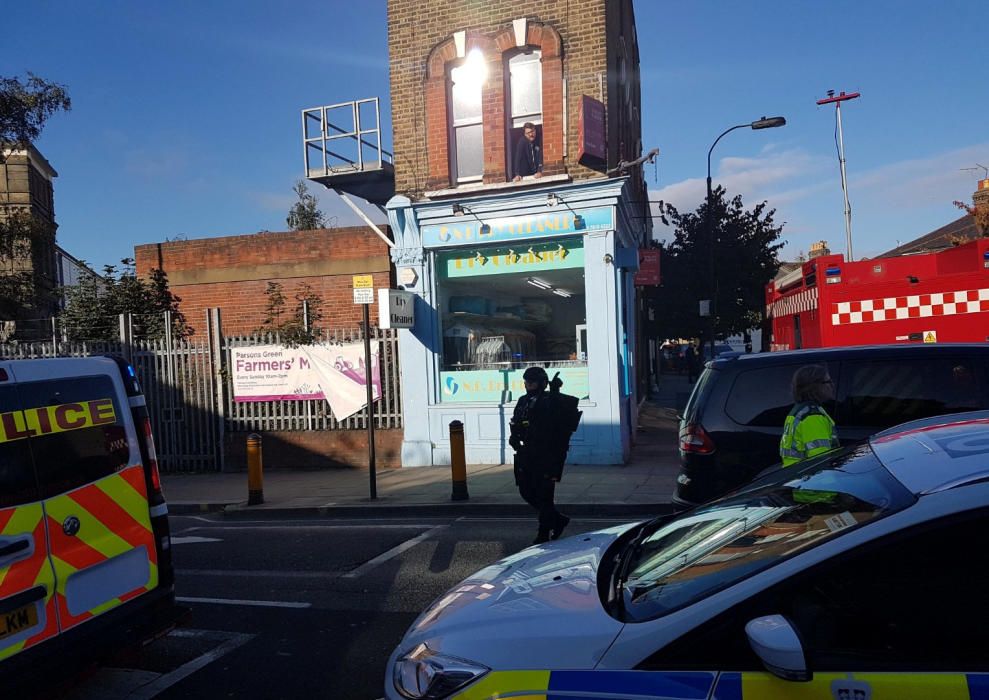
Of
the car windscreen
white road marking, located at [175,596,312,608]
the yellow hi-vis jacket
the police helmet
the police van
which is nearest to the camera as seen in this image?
the car windscreen

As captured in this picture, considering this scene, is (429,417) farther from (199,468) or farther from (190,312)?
(190,312)

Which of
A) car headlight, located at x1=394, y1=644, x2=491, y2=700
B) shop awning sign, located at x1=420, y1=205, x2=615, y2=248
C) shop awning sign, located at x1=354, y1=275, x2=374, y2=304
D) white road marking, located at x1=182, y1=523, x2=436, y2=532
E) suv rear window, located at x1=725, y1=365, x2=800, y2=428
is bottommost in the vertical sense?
white road marking, located at x1=182, y1=523, x2=436, y2=532

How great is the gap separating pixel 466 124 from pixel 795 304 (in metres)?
6.29

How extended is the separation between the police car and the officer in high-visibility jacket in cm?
181

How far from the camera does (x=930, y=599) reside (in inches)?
82.0

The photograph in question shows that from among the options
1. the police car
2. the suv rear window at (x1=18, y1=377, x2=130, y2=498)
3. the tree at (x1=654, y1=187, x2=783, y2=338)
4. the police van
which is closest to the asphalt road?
the police van

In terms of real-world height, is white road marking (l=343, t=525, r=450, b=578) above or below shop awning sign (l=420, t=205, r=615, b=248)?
below

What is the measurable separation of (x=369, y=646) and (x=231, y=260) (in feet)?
41.5

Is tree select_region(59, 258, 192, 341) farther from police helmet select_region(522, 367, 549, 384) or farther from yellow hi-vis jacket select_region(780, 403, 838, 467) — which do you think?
yellow hi-vis jacket select_region(780, 403, 838, 467)

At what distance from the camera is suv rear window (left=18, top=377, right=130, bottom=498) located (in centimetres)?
358

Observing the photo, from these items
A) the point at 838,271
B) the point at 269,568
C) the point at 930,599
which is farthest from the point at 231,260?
the point at 930,599

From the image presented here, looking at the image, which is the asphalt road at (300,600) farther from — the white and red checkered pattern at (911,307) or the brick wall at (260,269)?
the brick wall at (260,269)

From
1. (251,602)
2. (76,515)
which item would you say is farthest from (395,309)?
(76,515)

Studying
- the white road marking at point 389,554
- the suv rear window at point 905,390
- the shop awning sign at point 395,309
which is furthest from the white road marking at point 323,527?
the suv rear window at point 905,390
